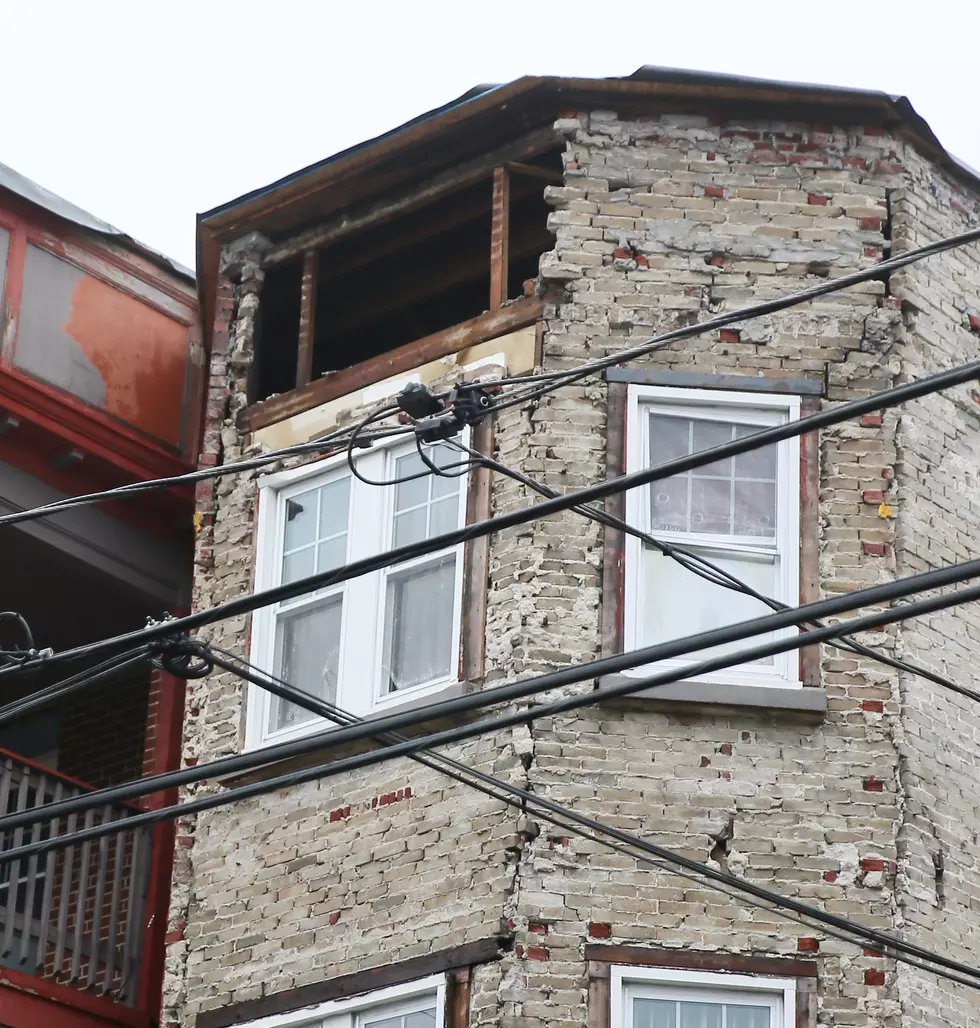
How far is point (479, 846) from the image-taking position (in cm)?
1171

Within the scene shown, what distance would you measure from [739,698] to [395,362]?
3486 millimetres

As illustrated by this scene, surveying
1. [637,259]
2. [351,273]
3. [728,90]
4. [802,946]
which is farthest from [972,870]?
[351,273]

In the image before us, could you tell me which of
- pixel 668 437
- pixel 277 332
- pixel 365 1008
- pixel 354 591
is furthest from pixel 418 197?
pixel 365 1008

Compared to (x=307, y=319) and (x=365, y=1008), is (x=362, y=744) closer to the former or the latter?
(x=365, y=1008)

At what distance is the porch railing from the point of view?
43.7 feet

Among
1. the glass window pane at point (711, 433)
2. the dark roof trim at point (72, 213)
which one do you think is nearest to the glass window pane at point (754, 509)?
the glass window pane at point (711, 433)

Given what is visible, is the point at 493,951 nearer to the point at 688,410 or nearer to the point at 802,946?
the point at 802,946

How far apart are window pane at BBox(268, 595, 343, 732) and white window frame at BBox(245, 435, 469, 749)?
0.19 ft

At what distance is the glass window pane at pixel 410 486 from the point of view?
1316 centimetres

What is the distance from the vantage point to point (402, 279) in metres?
15.2

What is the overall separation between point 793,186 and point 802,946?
497 centimetres

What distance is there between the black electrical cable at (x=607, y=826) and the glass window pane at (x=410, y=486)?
248 cm

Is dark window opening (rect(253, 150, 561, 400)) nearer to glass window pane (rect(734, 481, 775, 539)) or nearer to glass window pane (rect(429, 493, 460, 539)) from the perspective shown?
glass window pane (rect(429, 493, 460, 539))

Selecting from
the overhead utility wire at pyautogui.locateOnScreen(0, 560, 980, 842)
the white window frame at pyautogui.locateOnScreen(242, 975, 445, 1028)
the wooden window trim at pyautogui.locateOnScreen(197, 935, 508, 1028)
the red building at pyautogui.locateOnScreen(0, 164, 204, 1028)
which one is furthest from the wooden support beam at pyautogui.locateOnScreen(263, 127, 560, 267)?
the overhead utility wire at pyautogui.locateOnScreen(0, 560, 980, 842)
